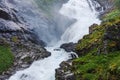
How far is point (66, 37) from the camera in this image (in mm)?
55250

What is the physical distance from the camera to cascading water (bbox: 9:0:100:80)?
37.8 meters

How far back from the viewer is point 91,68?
29.0m

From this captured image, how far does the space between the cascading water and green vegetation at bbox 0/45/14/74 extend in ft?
7.89

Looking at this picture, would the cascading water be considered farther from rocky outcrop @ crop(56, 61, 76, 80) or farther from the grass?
the grass

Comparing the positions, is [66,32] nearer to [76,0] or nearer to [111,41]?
[76,0]

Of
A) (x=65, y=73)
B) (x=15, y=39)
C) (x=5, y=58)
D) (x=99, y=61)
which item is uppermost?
(x=15, y=39)

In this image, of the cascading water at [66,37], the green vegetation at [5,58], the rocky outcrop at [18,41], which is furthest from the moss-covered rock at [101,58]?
the green vegetation at [5,58]

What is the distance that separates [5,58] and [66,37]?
16.2 metres

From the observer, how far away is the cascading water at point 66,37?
3775cm

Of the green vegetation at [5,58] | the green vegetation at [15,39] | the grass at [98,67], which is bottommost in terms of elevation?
the grass at [98,67]

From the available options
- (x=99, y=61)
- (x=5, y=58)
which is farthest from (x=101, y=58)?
(x=5, y=58)

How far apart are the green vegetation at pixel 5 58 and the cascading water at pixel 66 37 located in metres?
2.41

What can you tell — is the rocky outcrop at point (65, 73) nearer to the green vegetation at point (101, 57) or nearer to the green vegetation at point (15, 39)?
the green vegetation at point (101, 57)

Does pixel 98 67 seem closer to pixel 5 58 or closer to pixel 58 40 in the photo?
pixel 5 58
